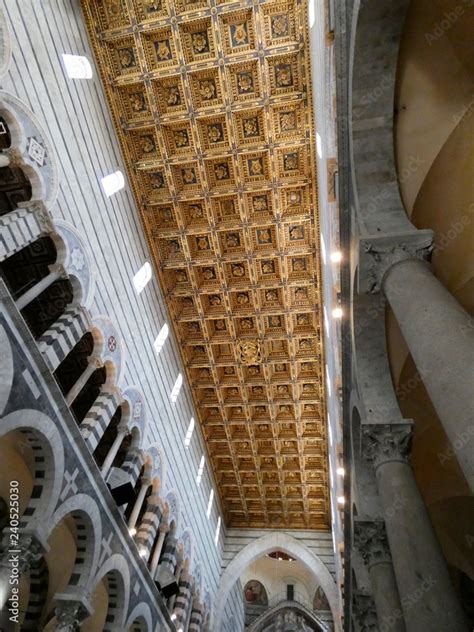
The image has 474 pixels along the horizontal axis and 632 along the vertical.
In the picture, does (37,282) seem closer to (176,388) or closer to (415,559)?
(176,388)

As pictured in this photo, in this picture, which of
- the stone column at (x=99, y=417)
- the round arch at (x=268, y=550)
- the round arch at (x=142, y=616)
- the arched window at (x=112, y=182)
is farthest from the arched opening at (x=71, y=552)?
the round arch at (x=268, y=550)

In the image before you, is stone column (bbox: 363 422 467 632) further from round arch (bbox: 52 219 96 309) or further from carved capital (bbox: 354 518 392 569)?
round arch (bbox: 52 219 96 309)

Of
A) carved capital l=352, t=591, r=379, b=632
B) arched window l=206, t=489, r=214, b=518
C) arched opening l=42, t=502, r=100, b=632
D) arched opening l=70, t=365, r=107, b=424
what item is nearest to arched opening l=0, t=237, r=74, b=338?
arched opening l=70, t=365, r=107, b=424

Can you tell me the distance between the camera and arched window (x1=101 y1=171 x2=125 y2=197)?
10.5m

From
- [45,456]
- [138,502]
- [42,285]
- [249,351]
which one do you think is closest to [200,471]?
[249,351]

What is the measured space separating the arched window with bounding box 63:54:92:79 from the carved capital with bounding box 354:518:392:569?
1125 cm

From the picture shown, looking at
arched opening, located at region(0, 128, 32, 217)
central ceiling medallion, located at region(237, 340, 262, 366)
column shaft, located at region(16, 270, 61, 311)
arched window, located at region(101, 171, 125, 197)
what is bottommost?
column shaft, located at region(16, 270, 61, 311)

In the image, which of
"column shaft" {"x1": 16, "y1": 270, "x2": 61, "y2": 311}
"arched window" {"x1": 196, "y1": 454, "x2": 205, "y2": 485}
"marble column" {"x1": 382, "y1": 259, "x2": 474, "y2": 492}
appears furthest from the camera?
"arched window" {"x1": 196, "y1": 454, "x2": 205, "y2": 485}

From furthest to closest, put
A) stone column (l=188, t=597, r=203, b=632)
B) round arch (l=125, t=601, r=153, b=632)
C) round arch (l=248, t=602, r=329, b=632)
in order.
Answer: round arch (l=248, t=602, r=329, b=632)
stone column (l=188, t=597, r=203, b=632)
round arch (l=125, t=601, r=153, b=632)

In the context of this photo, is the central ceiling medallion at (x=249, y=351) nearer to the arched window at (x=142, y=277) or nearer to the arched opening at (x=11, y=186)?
the arched window at (x=142, y=277)

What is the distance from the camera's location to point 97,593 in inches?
388

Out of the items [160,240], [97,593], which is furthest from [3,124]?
[97,593]

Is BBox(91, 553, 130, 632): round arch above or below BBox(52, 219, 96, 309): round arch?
below

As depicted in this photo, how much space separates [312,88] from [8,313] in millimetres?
9124
